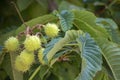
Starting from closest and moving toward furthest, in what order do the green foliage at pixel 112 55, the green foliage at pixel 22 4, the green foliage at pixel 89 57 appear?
1. the green foliage at pixel 89 57
2. the green foliage at pixel 112 55
3. the green foliage at pixel 22 4

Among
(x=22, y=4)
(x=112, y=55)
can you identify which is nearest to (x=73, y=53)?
(x=112, y=55)

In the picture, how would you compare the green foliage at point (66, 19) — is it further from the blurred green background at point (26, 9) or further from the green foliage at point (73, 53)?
the blurred green background at point (26, 9)

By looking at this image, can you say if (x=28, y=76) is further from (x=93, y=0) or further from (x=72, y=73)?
(x=93, y=0)

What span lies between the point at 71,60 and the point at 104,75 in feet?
0.40

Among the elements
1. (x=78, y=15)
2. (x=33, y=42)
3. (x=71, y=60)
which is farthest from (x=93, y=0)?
(x=33, y=42)

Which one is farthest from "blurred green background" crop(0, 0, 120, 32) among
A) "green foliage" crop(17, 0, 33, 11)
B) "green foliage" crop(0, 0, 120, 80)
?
"green foliage" crop(0, 0, 120, 80)

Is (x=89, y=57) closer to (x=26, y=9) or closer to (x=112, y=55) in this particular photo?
(x=112, y=55)

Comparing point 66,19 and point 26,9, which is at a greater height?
point 66,19

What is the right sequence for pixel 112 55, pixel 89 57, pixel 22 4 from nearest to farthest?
pixel 89 57 < pixel 112 55 < pixel 22 4

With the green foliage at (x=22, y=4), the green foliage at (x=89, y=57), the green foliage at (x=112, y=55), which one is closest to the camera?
the green foliage at (x=89, y=57)

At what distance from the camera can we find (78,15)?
3.76 ft

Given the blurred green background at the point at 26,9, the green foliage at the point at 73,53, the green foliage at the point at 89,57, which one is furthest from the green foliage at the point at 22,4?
the green foliage at the point at 89,57

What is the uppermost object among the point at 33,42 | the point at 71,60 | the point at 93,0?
the point at 33,42

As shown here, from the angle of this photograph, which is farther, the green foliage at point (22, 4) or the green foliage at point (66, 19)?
the green foliage at point (22, 4)
